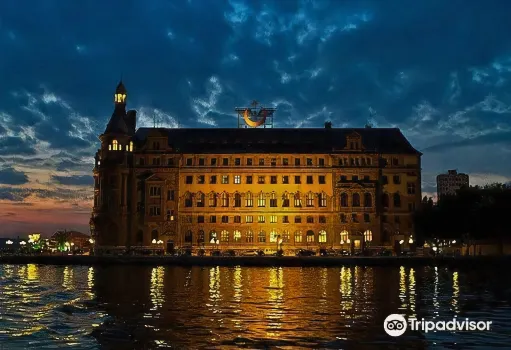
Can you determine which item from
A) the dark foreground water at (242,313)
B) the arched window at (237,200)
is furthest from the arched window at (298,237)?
the dark foreground water at (242,313)

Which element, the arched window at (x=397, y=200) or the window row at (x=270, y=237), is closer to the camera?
the window row at (x=270, y=237)

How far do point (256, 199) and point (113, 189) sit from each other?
27.8 metres

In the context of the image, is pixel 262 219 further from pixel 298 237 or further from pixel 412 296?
pixel 412 296

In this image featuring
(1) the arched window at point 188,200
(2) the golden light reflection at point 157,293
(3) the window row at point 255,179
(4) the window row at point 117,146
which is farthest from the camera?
(4) the window row at point 117,146

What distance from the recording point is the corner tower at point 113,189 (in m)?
122

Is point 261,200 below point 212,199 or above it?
below

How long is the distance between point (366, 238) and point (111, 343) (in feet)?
324

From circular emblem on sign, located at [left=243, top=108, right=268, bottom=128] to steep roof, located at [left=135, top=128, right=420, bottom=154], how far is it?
75.2 inches

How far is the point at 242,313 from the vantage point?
1380 inches

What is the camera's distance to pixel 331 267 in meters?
91.8

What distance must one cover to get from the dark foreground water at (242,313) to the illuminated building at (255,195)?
201ft

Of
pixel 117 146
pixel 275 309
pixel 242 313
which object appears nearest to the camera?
pixel 242 313

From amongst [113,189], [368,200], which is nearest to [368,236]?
[368,200]

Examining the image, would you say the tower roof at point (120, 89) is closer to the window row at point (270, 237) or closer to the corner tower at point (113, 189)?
the corner tower at point (113, 189)
